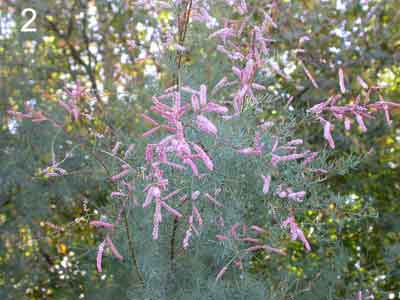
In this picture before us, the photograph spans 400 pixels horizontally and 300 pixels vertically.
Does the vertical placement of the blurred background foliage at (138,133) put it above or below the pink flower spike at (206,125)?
below

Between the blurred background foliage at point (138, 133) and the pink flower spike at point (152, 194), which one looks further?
the blurred background foliage at point (138, 133)

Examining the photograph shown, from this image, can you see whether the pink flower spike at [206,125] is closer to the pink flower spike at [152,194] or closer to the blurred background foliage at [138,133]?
the pink flower spike at [152,194]

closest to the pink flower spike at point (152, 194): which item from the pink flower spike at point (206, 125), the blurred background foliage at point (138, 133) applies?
the pink flower spike at point (206, 125)

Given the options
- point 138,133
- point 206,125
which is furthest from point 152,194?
point 138,133

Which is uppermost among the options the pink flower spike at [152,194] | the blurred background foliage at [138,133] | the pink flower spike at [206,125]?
the pink flower spike at [206,125]

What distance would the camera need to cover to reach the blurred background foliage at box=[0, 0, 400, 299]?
129 inches

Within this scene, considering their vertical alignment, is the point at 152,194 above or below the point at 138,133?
above

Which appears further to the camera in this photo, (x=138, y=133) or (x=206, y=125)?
(x=138, y=133)

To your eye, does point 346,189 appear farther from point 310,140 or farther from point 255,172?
point 255,172

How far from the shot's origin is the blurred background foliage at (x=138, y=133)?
3.27 m

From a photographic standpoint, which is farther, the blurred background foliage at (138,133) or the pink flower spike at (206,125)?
the blurred background foliage at (138,133)

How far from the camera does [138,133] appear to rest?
342cm

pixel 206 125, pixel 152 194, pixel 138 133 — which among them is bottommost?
pixel 138 133

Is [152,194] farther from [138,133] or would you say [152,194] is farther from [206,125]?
[138,133]
